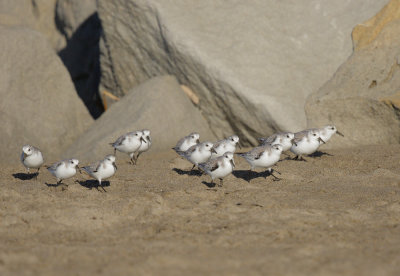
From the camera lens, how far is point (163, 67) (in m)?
13.6

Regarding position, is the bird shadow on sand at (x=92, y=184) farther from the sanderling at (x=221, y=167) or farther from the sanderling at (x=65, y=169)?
the sanderling at (x=221, y=167)

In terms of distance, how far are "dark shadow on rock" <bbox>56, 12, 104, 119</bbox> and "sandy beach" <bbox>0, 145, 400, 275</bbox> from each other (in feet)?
23.5

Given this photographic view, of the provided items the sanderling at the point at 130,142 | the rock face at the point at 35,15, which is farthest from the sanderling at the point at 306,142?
the rock face at the point at 35,15

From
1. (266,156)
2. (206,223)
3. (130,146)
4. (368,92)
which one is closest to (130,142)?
(130,146)

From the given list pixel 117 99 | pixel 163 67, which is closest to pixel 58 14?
pixel 117 99

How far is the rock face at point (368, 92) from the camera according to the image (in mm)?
11820

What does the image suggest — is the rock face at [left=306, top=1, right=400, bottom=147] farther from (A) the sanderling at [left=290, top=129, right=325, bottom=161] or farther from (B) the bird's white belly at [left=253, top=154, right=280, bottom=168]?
(B) the bird's white belly at [left=253, top=154, right=280, bottom=168]

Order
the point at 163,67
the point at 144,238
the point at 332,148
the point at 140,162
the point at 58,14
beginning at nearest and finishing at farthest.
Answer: the point at 144,238 < the point at 140,162 < the point at 332,148 < the point at 163,67 < the point at 58,14

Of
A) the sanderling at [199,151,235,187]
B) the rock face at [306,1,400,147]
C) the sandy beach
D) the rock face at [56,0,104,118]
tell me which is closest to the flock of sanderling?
the sanderling at [199,151,235,187]

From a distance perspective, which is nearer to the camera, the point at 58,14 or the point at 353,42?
the point at 353,42

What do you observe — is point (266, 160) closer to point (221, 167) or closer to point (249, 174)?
point (249, 174)

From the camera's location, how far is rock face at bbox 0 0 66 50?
1855 cm

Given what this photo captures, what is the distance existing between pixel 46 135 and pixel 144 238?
7700 mm

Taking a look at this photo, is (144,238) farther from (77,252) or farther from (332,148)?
(332,148)
